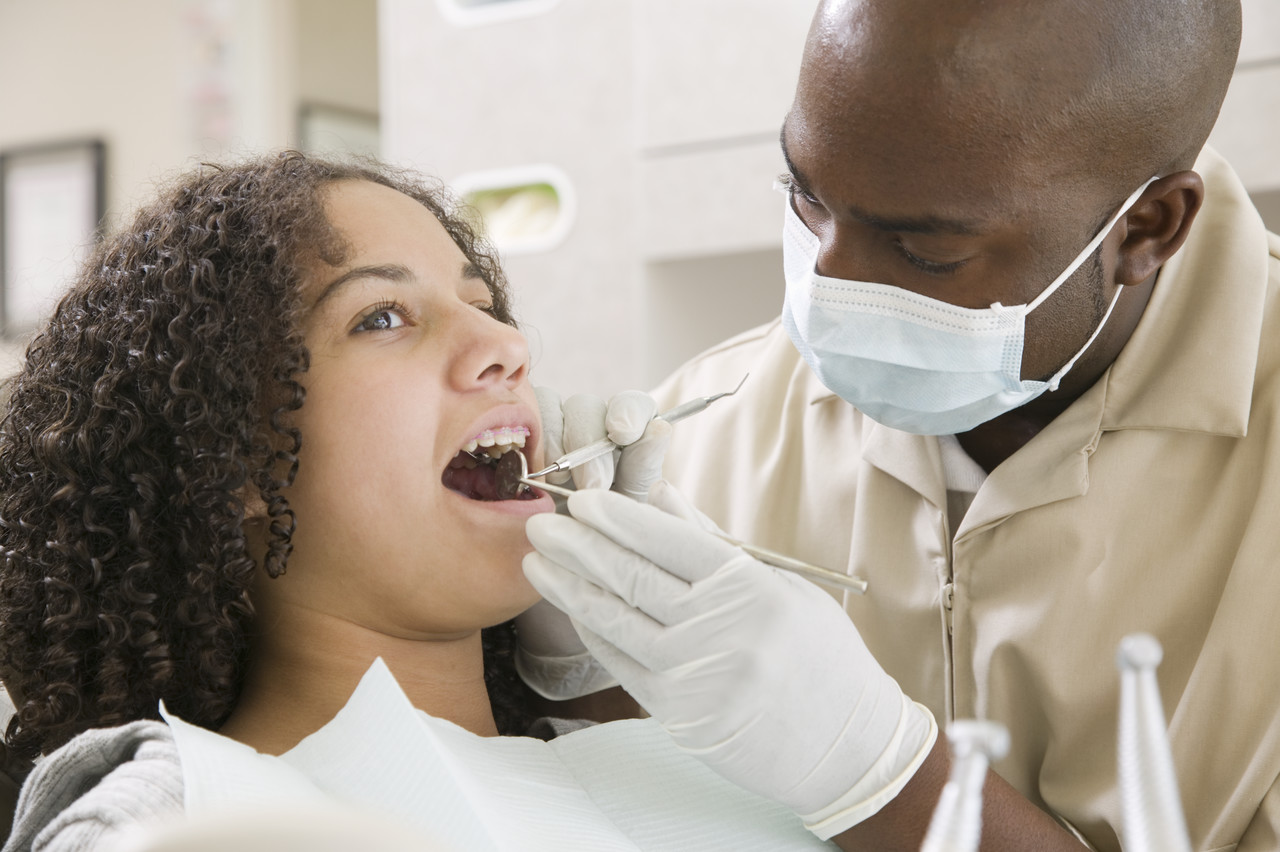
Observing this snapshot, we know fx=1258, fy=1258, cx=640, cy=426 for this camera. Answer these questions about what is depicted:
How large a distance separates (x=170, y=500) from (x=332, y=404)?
190mm

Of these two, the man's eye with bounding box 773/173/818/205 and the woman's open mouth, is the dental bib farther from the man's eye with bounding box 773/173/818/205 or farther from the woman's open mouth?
the man's eye with bounding box 773/173/818/205

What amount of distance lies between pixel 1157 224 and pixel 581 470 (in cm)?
70

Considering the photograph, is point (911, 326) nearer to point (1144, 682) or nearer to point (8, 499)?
point (1144, 682)

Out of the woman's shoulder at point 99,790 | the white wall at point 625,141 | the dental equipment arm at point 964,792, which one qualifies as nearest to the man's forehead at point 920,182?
the dental equipment arm at point 964,792

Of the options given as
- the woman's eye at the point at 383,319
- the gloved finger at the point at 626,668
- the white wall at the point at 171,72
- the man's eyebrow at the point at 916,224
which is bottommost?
the gloved finger at the point at 626,668

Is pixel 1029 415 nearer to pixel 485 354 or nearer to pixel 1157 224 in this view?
pixel 1157 224

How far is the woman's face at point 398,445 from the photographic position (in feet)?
4.25

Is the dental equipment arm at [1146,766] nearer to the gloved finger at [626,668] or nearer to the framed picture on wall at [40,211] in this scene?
the gloved finger at [626,668]

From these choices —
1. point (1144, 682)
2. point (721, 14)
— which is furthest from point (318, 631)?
point (721, 14)

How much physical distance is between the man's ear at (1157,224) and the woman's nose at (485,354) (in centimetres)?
69

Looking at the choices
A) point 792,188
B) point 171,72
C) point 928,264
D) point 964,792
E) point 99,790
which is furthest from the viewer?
point 171,72

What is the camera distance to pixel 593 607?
1.20 m

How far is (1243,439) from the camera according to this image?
4.59 ft

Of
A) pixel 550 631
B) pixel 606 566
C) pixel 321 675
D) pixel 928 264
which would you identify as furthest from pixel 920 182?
pixel 321 675
